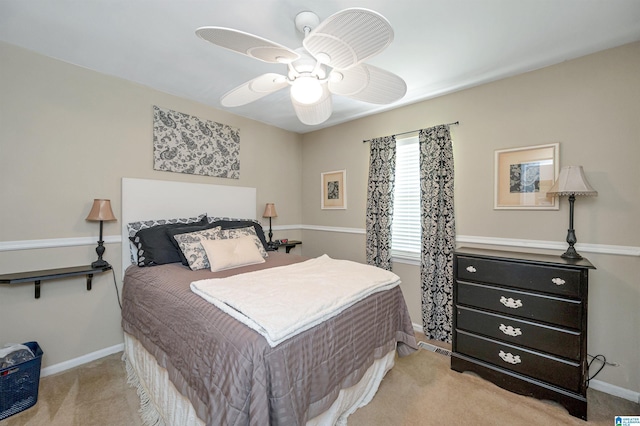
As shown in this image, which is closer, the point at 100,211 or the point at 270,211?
the point at 100,211

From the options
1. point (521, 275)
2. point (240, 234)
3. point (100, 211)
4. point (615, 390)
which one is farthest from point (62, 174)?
point (615, 390)

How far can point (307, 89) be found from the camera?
1.58 m

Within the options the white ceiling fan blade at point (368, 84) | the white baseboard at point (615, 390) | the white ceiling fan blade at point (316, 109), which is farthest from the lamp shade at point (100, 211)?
the white baseboard at point (615, 390)

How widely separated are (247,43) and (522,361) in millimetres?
2727

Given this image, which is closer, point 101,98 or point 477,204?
point 101,98

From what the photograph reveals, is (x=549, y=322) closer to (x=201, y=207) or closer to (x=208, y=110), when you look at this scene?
(x=201, y=207)

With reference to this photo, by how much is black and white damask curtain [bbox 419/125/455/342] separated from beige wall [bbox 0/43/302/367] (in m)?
2.83

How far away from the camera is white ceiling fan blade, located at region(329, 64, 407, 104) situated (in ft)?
5.04

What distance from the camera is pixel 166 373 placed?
1.65m

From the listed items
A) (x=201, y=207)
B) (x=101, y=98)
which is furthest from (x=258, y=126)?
(x=101, y=98)

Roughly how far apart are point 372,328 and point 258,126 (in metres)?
2.99

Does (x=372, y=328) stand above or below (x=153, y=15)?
below

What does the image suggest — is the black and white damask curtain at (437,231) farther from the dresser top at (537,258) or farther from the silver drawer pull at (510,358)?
the silver drawer pull at (510,358)

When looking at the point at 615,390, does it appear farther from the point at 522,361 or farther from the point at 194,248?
the point at 194,248
